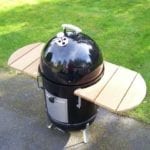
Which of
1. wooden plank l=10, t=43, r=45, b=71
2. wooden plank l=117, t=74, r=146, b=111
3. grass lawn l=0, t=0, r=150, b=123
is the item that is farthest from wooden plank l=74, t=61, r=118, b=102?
grass lawn l=0, t=0, r=150, b=123

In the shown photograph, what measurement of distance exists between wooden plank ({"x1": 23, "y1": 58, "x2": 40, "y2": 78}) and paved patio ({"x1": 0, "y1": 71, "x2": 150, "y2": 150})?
103cm

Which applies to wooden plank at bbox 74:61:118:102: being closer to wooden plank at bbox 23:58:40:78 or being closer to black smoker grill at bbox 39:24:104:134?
black smoker grill at bbox 39:24:104:134

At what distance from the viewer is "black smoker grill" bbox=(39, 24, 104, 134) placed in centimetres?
391

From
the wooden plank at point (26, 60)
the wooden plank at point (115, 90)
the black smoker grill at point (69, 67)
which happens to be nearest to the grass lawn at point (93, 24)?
the wooden plank at point (115, 90)

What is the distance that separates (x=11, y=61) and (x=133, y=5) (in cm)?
457

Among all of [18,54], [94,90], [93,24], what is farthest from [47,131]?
[93,24]

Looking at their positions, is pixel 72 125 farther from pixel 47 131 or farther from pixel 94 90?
pixel 94 90

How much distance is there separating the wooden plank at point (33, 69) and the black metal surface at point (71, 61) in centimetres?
30

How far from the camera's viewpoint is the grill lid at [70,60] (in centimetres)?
390

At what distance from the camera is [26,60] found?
453cm

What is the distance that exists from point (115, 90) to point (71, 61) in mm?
633

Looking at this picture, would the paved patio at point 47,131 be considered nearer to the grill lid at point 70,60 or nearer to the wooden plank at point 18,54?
the wooden plank at point 18,54

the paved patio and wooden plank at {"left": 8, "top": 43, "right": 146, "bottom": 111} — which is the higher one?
wooden plank at {"left": 8, "top": 43, "right": 146, "bottom": 111}

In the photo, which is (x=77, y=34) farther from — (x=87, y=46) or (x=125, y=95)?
(x=125, y=95)
